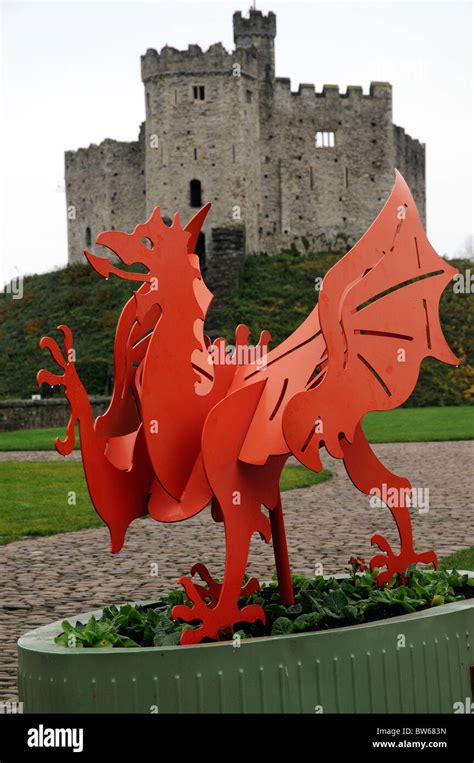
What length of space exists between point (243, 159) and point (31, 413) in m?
20.1

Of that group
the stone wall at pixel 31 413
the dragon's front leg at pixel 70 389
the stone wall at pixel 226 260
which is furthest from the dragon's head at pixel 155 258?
the stone wall at pixel 226 260

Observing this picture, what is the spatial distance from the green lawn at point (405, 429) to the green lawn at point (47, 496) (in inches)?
204

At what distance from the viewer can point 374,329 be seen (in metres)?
5.95

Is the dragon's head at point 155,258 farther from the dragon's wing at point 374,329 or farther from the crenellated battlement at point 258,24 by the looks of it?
the crenellated battlement at point 258,24

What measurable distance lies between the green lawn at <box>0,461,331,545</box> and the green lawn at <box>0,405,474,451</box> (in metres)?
5.18

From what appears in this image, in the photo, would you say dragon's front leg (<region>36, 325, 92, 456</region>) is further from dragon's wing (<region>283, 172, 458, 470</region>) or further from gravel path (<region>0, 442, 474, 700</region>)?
gravel path (<region>0, 442, 474, 700</region>)

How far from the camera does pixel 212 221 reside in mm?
48969

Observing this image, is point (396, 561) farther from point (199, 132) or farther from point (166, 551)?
point (199, 132)

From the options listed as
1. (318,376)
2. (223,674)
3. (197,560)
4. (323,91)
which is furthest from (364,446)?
(323,91)

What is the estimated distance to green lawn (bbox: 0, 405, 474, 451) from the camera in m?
25.8

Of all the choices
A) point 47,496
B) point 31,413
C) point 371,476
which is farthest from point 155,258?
point 31,413

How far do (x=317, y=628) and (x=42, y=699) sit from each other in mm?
1274

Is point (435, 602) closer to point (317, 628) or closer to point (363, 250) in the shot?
point (317, 628)

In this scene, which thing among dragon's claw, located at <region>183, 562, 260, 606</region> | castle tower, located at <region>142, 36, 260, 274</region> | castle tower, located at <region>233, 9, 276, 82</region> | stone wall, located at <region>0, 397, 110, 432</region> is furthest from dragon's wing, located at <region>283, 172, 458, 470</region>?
castle tower, located at <region>233, 9, 276, 82</region>
